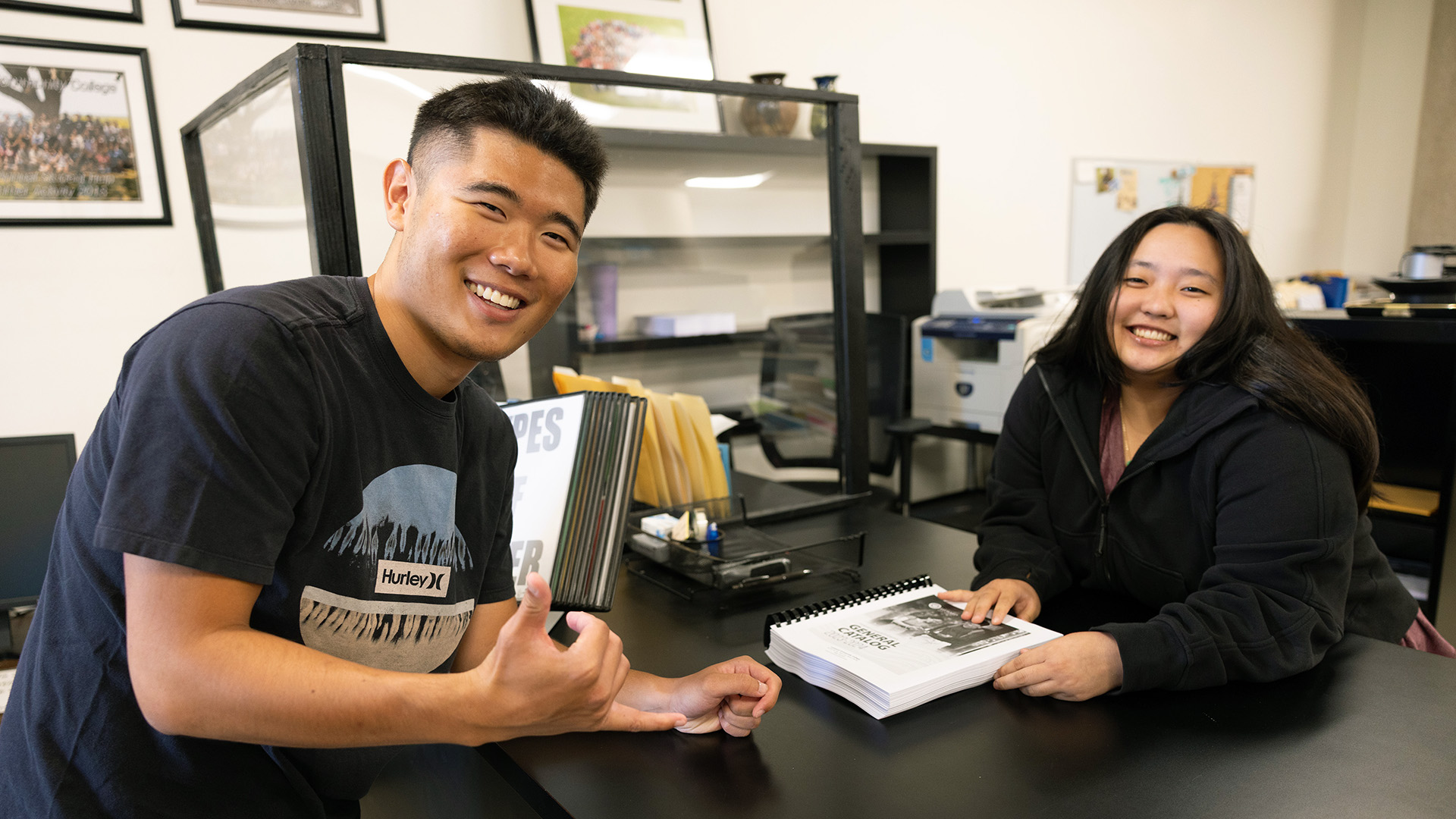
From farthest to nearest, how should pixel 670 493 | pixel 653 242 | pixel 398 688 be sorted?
pixel 653 242, pixel 670 493, pixel 398 688

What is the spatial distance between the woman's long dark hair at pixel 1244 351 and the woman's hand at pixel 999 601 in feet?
1.31

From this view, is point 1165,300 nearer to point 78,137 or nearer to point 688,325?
point 688,325

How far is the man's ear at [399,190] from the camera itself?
0.95 meters

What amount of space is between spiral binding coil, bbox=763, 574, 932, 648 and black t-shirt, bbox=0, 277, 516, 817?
1.25 feet

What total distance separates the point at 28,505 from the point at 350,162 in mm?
1289

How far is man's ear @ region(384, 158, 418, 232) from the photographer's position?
953mm

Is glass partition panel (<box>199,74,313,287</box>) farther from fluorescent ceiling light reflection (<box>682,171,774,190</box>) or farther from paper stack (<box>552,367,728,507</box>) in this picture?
fluorescent ceiling light reflection (<box>682,171,774,190</box>)

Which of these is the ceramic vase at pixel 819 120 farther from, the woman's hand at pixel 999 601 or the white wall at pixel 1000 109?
the white wall at pixel 1000 109

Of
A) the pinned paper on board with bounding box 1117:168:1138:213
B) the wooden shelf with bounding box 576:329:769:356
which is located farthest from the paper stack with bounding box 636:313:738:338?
the pinned paper on board with bounding box 1117:168:1138:213

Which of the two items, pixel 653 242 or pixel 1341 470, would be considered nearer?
pixel 1341 470

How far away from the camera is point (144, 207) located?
2221mm

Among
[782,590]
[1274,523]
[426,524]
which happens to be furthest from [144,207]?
[1274,523]

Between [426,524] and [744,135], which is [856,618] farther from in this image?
[744,135]

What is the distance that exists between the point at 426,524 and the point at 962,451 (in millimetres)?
3396
